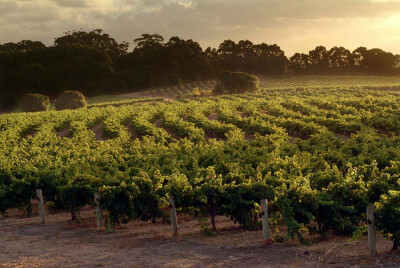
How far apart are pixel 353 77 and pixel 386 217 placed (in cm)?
11479

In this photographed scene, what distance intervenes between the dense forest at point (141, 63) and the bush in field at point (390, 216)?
91131 mm

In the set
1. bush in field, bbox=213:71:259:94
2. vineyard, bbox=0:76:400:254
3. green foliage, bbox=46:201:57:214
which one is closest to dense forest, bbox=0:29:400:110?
bush in field, bbox=213:71:259:94

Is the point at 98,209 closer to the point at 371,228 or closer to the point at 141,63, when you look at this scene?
the point at 371,228

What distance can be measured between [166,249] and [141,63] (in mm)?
99491

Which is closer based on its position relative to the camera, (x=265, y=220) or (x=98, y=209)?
(x=265, y=220)

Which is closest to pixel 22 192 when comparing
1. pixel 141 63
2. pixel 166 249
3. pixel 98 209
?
pixel 98 209

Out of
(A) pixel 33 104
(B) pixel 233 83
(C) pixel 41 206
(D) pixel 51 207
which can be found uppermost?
(B) pixel 233 83

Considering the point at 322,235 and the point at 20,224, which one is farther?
the point at 20,224

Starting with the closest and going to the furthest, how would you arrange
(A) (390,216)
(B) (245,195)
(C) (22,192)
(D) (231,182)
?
(A) (390,216), (D) (231,182), (B) (245,195), (C) (22,192)

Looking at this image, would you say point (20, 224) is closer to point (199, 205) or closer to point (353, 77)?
point (199, 205)

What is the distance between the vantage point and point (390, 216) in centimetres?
1227

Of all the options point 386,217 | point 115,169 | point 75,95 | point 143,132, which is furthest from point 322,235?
point 75,95

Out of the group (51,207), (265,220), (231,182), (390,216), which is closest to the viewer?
(390,216)

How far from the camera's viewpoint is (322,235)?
1443cm
